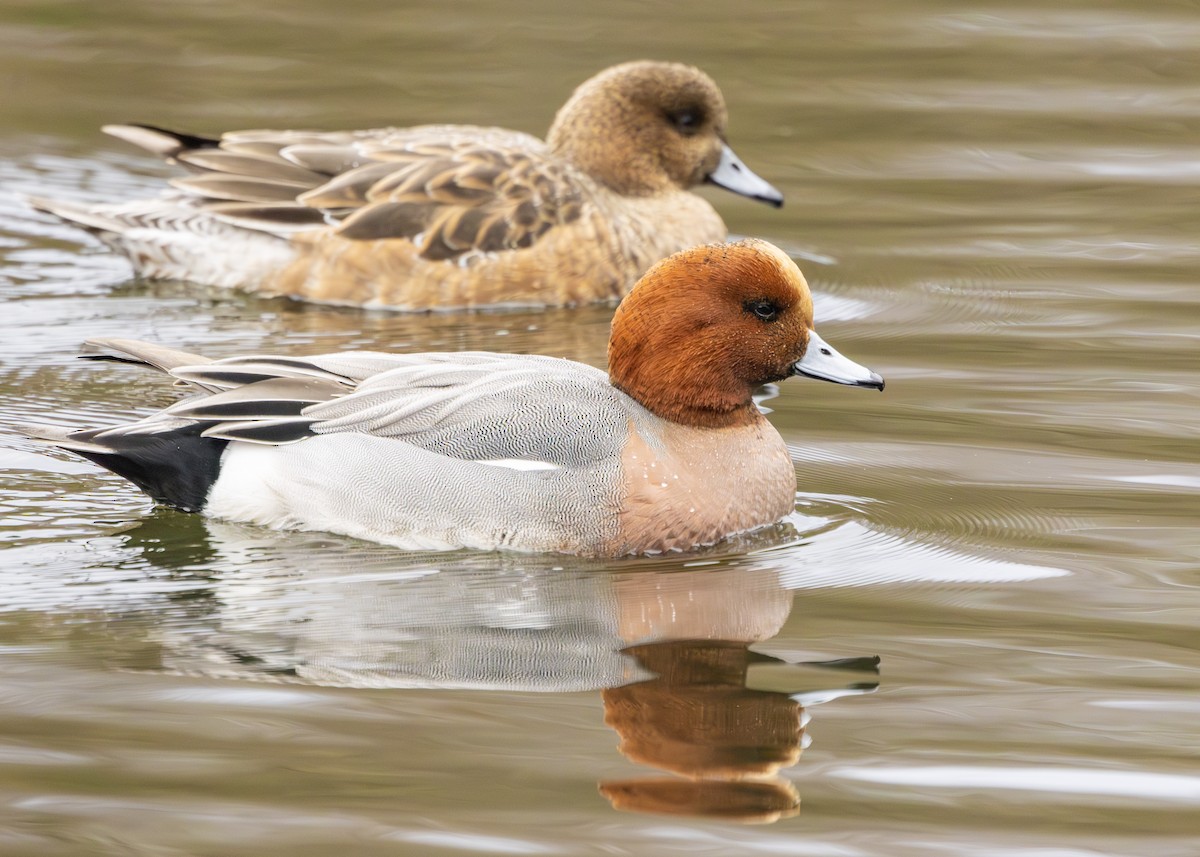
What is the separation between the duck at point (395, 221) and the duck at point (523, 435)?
282 cm

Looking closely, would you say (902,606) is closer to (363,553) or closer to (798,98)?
(363,553)

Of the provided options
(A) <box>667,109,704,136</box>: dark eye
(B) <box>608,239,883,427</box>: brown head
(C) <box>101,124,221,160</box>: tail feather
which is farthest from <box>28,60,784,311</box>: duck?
(B) <box>608,239,883,427</box>: brown head

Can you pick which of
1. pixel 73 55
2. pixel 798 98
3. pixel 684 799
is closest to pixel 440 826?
pixel 684 799

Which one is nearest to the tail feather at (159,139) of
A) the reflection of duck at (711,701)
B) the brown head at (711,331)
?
the brown head at (711,331)

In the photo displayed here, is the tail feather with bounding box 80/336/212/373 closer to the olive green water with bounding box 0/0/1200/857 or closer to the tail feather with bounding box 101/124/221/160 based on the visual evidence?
the olive green water with bounding box 0/0/1200/857

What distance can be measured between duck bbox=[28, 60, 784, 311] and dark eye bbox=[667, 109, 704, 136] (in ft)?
0.37

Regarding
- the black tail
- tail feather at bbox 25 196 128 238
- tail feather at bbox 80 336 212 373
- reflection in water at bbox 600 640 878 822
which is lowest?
reflection in water at bbox 600 640 878 822

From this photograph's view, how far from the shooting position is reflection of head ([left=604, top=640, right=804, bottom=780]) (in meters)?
4.40

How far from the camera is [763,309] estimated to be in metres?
6.08

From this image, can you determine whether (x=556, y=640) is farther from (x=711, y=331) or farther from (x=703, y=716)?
(x=711, y=331)

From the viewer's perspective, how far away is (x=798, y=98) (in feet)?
41.5

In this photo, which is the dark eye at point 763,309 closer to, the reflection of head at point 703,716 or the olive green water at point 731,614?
the olive green water at point 731,614

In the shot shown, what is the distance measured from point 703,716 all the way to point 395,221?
4841 mm

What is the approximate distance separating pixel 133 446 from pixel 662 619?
1.84 metres
